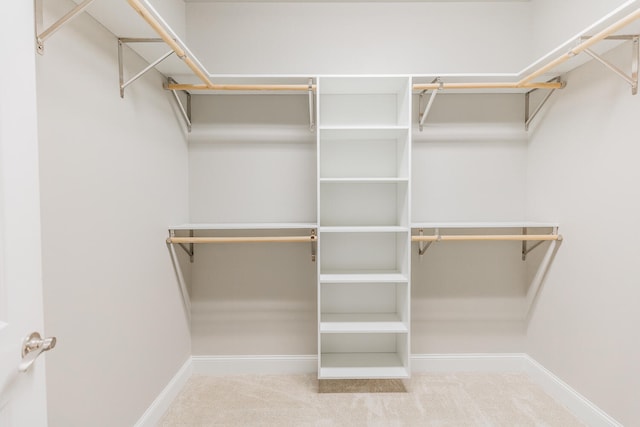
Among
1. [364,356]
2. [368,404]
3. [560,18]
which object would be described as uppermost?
[560,18]

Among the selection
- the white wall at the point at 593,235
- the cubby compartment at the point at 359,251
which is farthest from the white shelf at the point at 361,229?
the white wall at the point at 593,235

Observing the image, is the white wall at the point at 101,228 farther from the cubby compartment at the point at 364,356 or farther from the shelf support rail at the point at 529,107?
the shelf support rail at the point at 529,107

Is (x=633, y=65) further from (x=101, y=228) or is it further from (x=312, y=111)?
(x=101, y=228)

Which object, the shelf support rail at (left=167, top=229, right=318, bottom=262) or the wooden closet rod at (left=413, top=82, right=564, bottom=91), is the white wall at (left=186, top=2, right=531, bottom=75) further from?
the shelf support rail at (left=167, top=229, right=318, bottom=262)

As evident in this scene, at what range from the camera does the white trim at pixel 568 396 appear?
1.81m

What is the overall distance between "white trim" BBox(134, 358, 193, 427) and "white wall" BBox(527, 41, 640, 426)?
2409 millimetres

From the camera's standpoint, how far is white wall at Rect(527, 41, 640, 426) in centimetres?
167

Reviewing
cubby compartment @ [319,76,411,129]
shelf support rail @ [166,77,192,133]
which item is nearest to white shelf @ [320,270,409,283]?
cubby compartment @ [319,76,411,129]

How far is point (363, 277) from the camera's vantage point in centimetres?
215

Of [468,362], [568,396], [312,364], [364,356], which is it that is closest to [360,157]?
[364,356]

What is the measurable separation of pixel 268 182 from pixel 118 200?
1.04 metres

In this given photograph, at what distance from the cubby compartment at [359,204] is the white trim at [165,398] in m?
1.37

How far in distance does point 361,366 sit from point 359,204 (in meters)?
1.09

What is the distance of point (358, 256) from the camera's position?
8.09 ft
